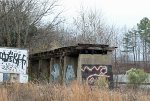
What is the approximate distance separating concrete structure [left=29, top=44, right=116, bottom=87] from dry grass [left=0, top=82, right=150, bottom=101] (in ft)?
25.9

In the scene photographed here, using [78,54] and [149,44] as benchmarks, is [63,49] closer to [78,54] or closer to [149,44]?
[78,54]

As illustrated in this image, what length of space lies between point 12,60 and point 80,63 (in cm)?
465

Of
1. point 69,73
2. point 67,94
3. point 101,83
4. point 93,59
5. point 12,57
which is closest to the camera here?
point 67,94

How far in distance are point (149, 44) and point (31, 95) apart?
88756mm

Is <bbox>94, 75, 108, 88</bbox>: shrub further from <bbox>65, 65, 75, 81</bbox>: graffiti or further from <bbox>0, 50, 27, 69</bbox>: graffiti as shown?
<bbox>65, 65, 75, 81</bbox>: graffiti

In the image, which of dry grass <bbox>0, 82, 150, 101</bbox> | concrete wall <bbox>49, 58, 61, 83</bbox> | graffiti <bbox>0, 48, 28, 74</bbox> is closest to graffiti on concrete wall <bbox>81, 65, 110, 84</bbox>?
concrete wall <bbox>49, 58, 61, 83</bbox>

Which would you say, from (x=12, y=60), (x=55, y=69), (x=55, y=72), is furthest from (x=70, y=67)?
(x=12, y=60)

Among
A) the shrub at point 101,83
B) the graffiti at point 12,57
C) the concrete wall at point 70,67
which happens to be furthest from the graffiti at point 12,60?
the shrub at point 101,83

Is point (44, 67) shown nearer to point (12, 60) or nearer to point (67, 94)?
point (12, 60)

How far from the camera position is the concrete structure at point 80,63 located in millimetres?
23734

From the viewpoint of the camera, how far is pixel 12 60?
20.7m

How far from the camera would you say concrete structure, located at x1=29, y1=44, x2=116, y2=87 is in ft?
77.9

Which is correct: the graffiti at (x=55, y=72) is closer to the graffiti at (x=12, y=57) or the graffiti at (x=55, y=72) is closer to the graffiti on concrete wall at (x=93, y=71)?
the graffiti on concrete wall at (x=93, y=71)

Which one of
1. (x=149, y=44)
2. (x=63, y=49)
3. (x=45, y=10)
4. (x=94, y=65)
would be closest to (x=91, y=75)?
(x=94, y=65)
